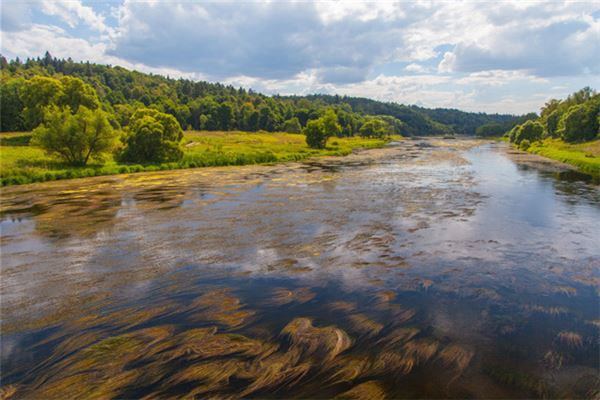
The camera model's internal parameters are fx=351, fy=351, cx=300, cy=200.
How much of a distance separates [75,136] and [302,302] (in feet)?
159

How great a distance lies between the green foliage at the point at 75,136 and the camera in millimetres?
47469

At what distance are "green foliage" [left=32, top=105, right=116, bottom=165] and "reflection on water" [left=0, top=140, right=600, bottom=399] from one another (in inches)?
948

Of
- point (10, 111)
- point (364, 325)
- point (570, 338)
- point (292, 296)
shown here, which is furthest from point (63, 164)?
point (570, 338)

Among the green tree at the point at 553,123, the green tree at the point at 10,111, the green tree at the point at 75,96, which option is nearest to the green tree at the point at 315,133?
the green tree at the point at 75,96

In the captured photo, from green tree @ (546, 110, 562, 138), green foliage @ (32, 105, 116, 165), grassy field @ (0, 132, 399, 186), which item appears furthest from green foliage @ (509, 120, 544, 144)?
green foliage @ (32, 105, 116, 165)

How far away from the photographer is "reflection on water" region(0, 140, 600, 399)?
8.47 metres

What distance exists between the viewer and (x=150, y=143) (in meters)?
55.4

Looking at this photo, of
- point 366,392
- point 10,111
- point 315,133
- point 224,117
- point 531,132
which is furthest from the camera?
point 224,117

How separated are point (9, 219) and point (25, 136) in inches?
2334

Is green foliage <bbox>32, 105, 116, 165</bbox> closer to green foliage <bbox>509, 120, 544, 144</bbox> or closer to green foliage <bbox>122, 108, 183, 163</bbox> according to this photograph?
green foliage <bbox>122, 108, 183, 163</bbox>

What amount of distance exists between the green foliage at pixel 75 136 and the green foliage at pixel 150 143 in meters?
3.78

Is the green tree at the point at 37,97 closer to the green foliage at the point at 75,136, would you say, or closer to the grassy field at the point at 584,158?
the green foliage at the point at 75,136

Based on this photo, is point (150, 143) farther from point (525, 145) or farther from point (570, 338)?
point (525, 145)

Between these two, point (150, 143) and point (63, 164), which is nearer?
point (63, 164)
